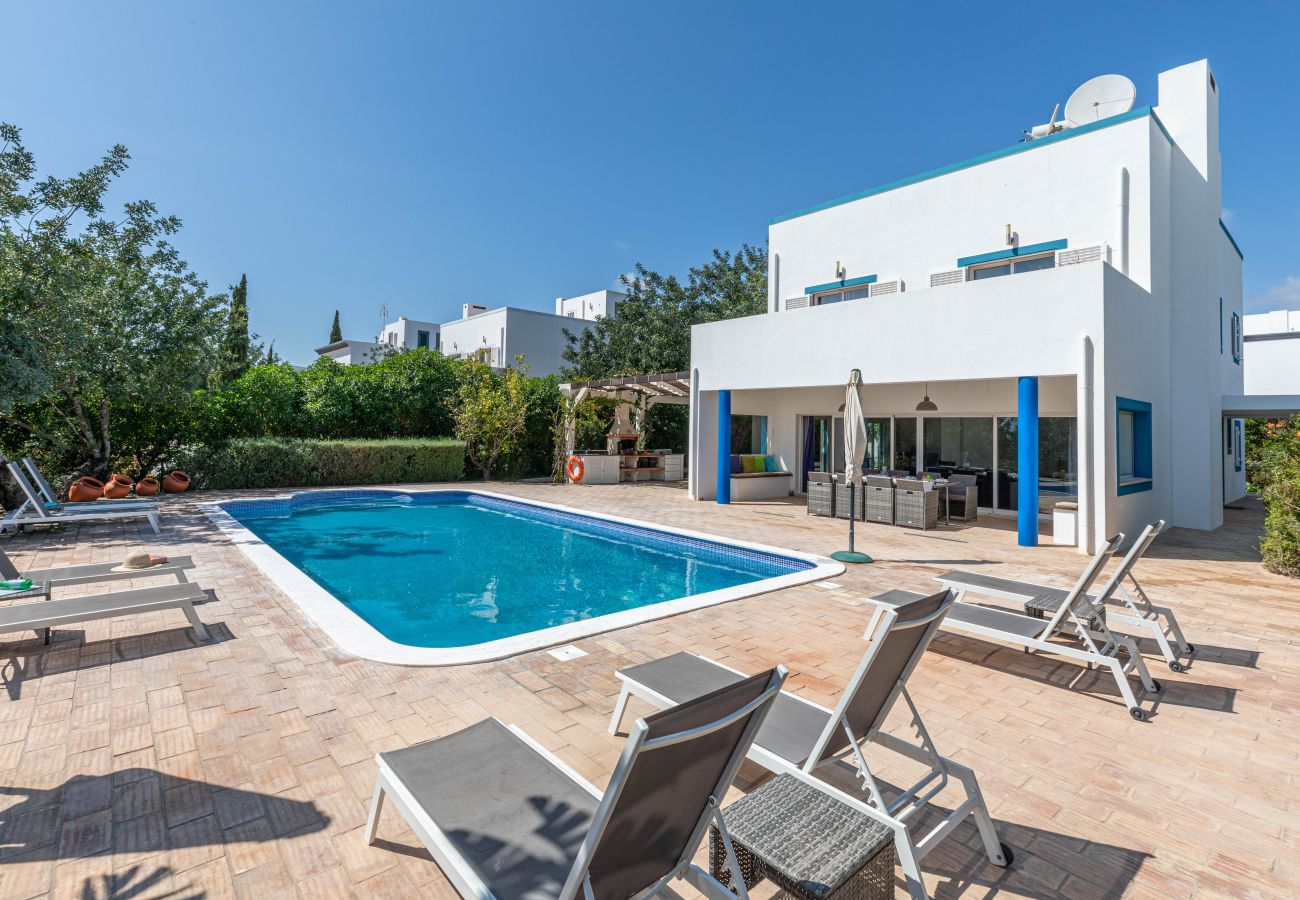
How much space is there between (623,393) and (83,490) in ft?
45.9

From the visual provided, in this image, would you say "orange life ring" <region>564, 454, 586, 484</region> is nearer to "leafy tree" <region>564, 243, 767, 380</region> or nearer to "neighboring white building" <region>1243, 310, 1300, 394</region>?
"leafy tree" <region>564, 243, 767, 380</region>

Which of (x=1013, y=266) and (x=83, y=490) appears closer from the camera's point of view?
(x=83, y=490)

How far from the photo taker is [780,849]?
2268 mm

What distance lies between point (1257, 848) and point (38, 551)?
43.5ft

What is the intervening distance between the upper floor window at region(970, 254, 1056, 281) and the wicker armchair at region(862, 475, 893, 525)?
15.0ft

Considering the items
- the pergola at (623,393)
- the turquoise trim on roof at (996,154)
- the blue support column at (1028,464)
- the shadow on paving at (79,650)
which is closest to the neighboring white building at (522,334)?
the pergola at (623,393)

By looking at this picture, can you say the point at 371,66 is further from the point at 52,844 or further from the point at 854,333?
the point at 52,844

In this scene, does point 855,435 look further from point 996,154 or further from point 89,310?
point 89,310

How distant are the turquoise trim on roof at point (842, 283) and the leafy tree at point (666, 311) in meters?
13.5

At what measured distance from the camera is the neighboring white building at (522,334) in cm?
3434

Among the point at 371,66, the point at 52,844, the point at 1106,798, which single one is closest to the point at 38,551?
the point at 52,844

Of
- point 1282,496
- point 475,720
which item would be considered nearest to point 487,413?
point 475,720

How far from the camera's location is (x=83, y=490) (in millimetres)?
12594

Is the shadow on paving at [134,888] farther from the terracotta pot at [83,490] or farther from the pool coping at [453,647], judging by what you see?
the terracotta pot at [83,490]
